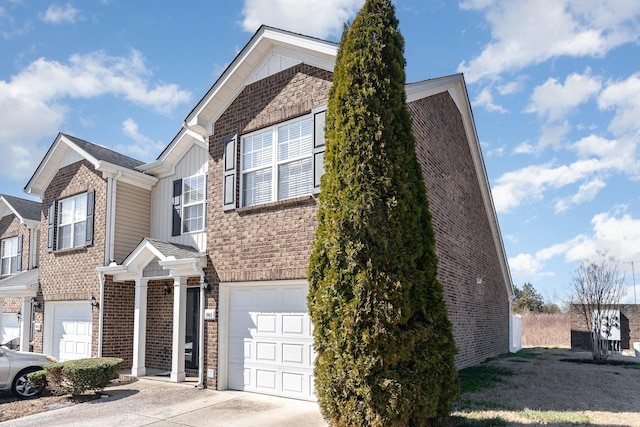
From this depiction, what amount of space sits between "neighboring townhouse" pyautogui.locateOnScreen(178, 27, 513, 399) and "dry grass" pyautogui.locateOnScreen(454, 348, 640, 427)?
1.78 meters

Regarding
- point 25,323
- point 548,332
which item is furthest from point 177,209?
point 548,332

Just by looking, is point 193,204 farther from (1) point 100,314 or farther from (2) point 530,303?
(2) point 530,303

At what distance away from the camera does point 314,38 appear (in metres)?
9.77

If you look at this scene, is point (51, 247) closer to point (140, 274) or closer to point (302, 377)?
point (140, 274)

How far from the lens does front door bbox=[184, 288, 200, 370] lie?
44.5 feet

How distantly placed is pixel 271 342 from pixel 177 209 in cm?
593

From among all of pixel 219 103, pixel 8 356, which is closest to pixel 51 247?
pixel 8 356

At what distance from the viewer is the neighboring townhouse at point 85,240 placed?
559 inches

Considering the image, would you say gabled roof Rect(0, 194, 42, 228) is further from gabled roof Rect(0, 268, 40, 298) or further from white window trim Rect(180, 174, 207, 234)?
white window trim Rect(180, 174, 207, 234)

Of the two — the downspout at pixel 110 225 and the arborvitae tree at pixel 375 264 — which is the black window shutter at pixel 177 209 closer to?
the downspout at pixel 110 225

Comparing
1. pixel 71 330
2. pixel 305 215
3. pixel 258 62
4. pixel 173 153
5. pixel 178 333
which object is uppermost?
pixel 258 62

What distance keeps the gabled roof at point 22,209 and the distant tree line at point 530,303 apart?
37.9m

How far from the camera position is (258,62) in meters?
11.1

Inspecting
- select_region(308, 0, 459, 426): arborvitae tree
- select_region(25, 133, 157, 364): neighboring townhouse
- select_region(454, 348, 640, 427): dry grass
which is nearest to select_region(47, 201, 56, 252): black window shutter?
select_region(25, 133, 157, 364): neighboring townhouse
